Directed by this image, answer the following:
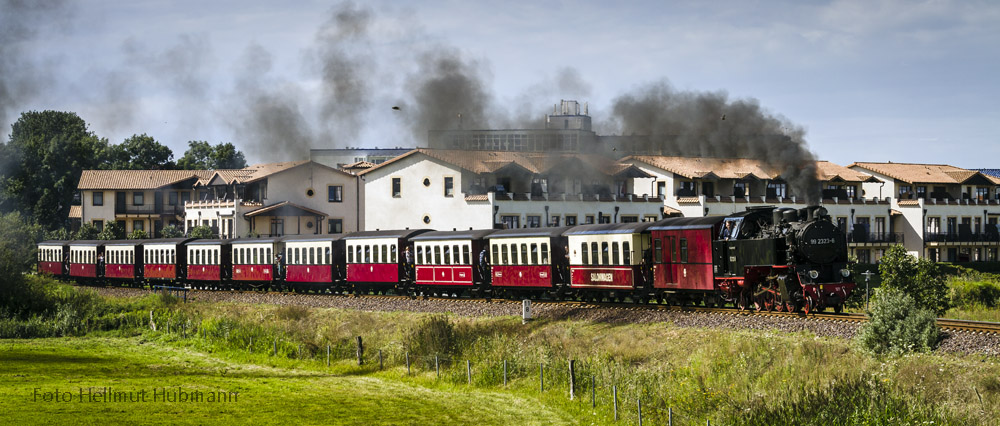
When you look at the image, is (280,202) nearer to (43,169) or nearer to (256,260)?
(256,260)

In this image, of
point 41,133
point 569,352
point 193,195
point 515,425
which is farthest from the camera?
point 41,133

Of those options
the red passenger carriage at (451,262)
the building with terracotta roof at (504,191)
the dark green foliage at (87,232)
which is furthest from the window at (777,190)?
the dark green foliage at (87,232)

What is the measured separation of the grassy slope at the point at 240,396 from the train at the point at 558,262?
29.1 ft

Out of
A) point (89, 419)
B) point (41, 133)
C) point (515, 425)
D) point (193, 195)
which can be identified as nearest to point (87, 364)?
point (89, 419)

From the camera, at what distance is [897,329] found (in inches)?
862

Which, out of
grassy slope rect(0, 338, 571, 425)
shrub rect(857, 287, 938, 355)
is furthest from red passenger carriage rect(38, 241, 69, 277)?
shrub rect(857, 287, 938, 355)

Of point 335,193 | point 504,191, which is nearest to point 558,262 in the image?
point 504,191

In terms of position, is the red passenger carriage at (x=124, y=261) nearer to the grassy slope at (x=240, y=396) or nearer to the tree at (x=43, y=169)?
the grassy slope at (x=240, y=396)

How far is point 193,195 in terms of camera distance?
92.4 m

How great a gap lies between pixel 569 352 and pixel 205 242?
31937mm

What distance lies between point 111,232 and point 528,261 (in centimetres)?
5562

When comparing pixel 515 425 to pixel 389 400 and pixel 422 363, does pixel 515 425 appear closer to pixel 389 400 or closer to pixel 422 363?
pixel 389 400

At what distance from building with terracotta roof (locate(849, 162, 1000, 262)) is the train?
46.9 m

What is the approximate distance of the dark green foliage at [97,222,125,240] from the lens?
7950cm
